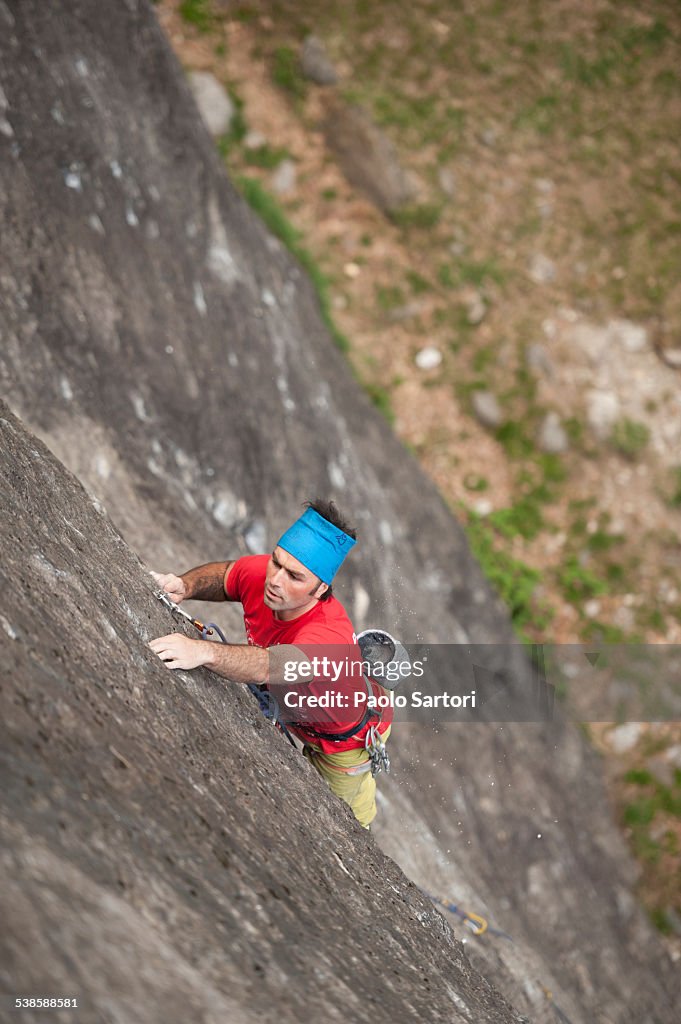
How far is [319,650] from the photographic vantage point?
396 cm

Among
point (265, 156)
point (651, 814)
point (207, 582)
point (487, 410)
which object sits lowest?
point (651, 814)

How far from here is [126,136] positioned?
7.68m

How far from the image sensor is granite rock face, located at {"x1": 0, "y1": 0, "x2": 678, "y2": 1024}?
233 centimetres

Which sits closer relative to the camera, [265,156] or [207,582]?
[207,582]

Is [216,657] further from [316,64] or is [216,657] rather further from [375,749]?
[316,64]

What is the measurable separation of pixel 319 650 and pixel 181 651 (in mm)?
709

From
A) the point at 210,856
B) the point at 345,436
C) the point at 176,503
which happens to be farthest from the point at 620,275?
the point at 210,856

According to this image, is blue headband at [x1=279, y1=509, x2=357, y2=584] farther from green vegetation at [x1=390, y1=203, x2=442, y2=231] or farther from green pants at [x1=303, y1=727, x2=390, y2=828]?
green vegetation at [x1=390, y1=203, x2=442, y2=231]

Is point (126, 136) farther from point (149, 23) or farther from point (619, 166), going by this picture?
point (619, 166)

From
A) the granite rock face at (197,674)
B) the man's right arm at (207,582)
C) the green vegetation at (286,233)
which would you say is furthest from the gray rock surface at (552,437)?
the man's right arm at (207,582)

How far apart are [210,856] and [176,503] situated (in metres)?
4.24

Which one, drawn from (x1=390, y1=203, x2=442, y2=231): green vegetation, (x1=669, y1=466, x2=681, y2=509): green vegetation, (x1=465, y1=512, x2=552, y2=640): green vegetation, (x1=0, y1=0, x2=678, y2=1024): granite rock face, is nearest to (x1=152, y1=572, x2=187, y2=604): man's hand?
(x1=0, y1=0, x2=678, y2=1024): granite rock face

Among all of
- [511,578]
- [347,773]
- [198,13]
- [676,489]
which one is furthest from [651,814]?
[198,13]

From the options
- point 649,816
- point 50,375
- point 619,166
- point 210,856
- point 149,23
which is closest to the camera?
point 210,856
